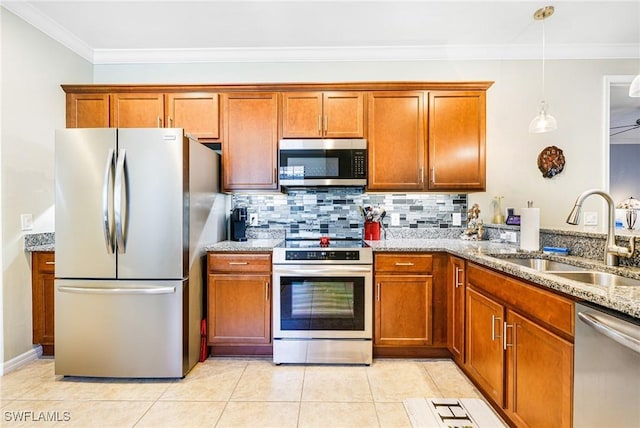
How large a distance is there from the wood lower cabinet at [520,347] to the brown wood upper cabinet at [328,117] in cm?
152

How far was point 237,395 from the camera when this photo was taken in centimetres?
Result: 213

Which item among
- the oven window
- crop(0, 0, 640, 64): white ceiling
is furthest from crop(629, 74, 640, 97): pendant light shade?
the oven window

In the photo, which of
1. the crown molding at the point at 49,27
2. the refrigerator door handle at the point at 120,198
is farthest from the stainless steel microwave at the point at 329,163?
the crown molding at the point at 49,27

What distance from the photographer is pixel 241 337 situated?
8.52 ft

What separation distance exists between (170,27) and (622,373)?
3.51m

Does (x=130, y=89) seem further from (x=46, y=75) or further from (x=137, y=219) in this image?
(x=137, y=219)

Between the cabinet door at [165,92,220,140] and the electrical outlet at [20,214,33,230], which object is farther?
the cabinet door at [165,92,220,140]

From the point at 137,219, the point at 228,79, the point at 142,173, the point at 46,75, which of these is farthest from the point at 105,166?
the point at 228,79

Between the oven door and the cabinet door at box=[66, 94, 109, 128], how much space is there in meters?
2.11

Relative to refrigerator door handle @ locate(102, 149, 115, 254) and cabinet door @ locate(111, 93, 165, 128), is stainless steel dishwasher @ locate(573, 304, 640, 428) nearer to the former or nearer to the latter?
refrigerator door handle @ locate(102, 149, 115, 254)

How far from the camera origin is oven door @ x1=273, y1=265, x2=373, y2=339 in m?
2.54

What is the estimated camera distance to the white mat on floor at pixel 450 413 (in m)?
1.83

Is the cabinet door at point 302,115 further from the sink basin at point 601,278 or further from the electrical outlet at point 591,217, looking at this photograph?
the electrical outlet at point 591,217

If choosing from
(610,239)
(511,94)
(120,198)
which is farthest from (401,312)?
(511,94)
